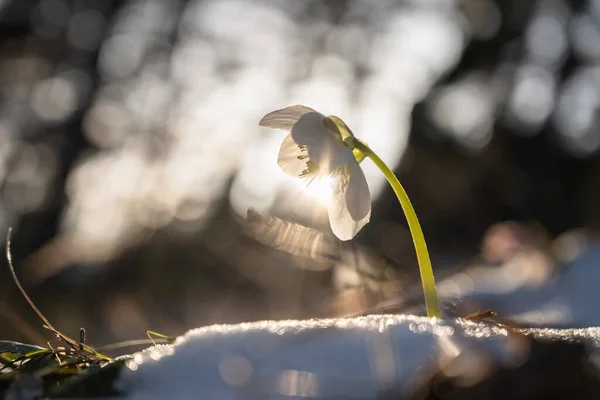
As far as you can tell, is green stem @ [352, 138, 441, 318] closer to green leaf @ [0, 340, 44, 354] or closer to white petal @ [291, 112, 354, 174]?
white petal @ [291, 112, 354, 174]

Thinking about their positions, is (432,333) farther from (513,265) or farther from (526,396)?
(513,265)

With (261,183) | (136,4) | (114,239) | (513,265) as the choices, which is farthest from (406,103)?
(513,265)

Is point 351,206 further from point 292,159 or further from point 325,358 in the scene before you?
point 325,358

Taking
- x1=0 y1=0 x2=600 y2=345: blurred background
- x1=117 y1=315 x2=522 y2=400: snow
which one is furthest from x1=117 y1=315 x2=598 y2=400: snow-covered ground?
x1=0 y1=0 x2=600 y2=345: blurred background

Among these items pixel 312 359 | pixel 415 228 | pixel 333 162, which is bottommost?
pixel 312 359

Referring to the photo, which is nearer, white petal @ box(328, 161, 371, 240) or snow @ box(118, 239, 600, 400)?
snow @ box(118, 239, 600, 400)

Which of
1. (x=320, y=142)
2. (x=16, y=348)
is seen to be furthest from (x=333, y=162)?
(x=16, y=348)
